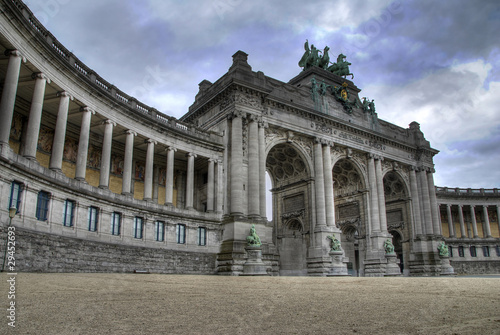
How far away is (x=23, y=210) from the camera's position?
20500 mm

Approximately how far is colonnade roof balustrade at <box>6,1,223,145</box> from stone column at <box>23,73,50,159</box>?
195 centimetres

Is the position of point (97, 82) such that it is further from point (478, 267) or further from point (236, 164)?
point (478, 267)

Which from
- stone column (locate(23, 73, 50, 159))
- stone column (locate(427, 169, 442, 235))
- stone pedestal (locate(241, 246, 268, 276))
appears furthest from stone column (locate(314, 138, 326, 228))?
stone column (locate(23, 73, 50, 159))

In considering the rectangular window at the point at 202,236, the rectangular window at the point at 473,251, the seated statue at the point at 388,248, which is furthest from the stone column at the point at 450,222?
the rectangular window at the point at 202,236

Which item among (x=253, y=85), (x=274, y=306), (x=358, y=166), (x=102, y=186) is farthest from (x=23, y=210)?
(x=358, y=166)

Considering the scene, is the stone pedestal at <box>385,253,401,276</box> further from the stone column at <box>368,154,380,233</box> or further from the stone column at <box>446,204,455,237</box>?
the stone column at <box>446,204,455,237</box>

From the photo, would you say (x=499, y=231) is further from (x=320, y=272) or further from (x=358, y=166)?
(x=320, y=272)

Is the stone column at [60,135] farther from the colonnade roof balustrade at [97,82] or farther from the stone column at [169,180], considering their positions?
the stone column at [169,180]

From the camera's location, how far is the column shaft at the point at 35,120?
A: 21.9 meters

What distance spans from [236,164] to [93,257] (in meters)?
14.7

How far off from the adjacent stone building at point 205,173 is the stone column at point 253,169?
112 millimetres

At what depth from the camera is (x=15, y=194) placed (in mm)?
20016

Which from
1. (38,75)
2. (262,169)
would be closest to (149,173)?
(262,169)

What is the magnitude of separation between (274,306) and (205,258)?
24.7m
